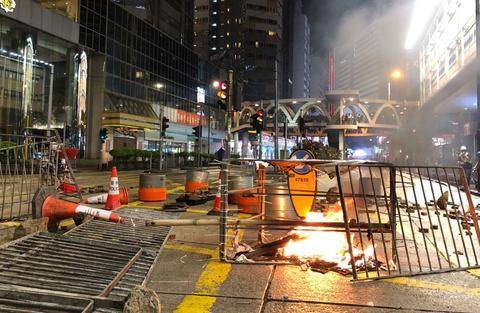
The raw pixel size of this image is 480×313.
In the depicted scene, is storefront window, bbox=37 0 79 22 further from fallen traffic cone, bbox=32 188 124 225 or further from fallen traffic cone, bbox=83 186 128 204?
fallen traffic cone, bbox=32 188 124 225

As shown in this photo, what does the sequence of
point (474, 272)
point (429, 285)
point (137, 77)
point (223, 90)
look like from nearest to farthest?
point (429, 285) < point (474, 272) < point (223, 90) < point (137, 77)

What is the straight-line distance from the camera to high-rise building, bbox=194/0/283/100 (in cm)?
12706

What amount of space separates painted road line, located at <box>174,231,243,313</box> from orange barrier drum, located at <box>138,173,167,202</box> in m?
6.06

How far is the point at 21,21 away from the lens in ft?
103

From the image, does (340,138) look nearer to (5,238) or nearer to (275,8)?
(275,8)

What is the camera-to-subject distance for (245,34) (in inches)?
5044

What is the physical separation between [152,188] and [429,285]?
26.9ft

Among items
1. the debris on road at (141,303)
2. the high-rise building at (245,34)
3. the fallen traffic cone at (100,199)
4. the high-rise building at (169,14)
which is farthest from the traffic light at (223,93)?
the high-rise building at (245,34)

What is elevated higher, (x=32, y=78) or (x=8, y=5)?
(x=8, y=5)

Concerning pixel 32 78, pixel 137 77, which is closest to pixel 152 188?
pixel 32 78

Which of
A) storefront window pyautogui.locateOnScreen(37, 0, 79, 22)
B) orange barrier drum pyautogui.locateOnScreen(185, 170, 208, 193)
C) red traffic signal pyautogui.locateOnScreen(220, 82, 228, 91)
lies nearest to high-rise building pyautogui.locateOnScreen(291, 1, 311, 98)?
storefront window pyautogui.locateOnScreen(37, 0, 79, 22)

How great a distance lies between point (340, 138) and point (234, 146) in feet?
72.4

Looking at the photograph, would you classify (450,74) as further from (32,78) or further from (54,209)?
(54,209)

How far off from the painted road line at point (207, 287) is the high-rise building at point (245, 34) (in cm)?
12173
